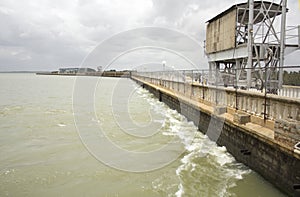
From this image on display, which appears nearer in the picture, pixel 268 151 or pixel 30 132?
pixel 268 151

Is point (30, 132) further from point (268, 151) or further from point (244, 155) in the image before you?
point (268, 151)

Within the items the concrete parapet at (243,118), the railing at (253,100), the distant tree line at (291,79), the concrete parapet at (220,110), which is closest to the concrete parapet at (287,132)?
the railing at (253,100)

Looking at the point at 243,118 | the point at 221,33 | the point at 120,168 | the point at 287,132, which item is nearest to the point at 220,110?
the point at 243,118

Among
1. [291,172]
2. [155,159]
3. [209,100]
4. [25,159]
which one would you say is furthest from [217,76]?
[25,159]

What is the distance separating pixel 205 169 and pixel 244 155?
1062 millimetres

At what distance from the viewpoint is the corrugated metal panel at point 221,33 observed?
16.7 meters

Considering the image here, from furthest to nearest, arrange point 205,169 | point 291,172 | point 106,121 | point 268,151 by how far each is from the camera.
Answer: point 106,121
point 205,169
point 268,151
point 291,172

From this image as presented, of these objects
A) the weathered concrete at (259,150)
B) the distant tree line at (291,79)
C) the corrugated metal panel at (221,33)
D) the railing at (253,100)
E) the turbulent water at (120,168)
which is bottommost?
the turbulent water at (120,168)

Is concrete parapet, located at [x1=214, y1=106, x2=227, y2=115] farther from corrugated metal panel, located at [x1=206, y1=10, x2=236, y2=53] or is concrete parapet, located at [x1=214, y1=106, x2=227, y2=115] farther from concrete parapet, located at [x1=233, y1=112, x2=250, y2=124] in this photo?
corrugated metal panel, located at [x1=206, y1=10, x2=236, y2=53]

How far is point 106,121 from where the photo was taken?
1413cm

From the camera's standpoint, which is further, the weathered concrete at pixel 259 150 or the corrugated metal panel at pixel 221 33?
the corrugated metal panel at pixel 221 33

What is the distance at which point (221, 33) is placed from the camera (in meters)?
18.5

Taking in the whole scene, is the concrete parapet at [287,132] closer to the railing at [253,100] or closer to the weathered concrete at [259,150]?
the weathered concrete at [259,150]

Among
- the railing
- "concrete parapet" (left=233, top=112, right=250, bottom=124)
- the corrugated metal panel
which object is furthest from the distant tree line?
the corrugated metal panel
